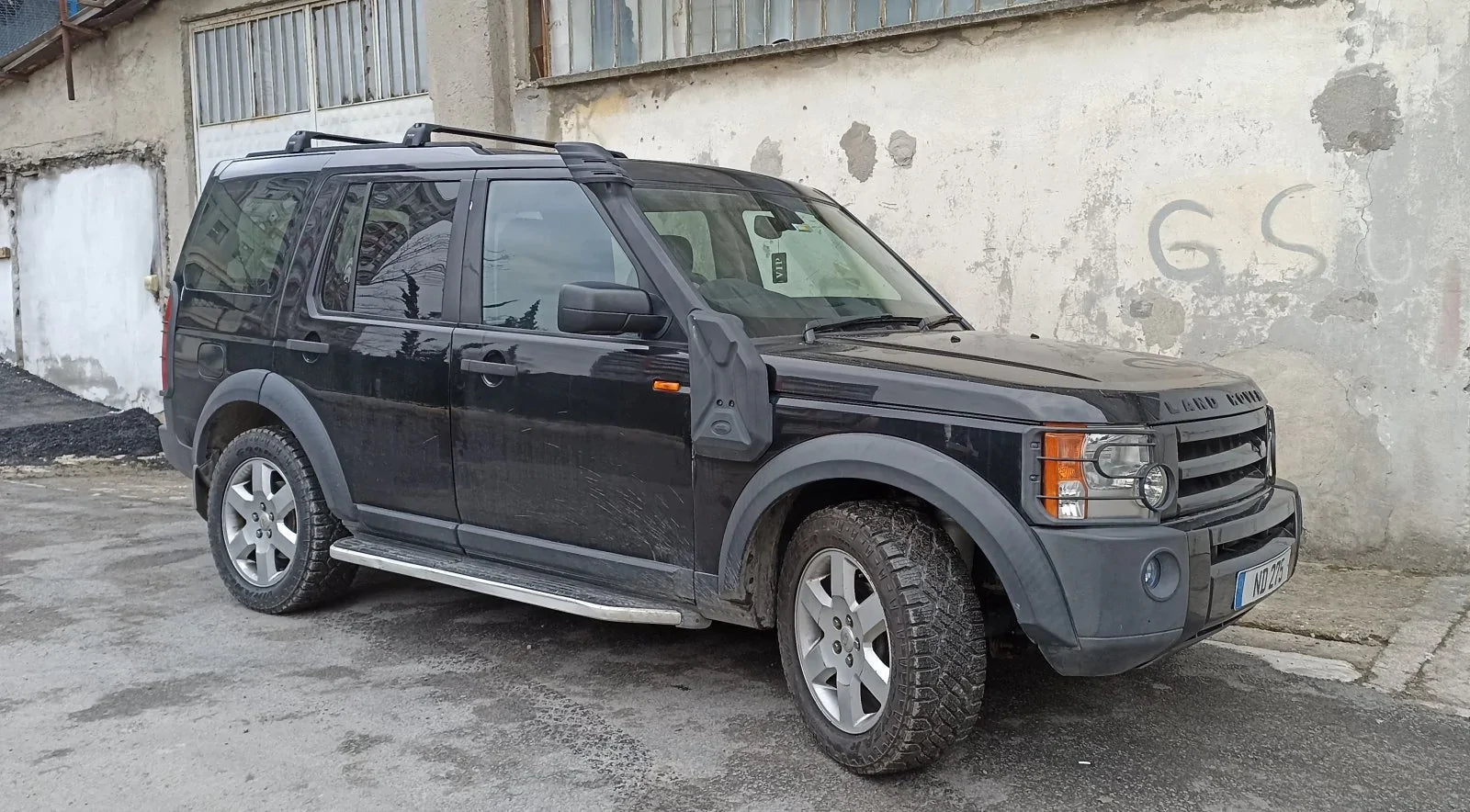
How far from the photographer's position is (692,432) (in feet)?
12.4

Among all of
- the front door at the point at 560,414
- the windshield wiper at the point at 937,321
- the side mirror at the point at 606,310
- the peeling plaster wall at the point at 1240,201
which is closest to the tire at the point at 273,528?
the front door at the point at 560,414

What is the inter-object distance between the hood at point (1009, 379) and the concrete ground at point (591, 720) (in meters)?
1.07

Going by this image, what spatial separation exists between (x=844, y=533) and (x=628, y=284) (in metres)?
1.16

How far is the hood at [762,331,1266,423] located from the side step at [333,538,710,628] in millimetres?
879

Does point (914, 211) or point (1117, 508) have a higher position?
point (914, 211)

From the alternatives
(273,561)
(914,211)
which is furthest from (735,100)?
(273,561)

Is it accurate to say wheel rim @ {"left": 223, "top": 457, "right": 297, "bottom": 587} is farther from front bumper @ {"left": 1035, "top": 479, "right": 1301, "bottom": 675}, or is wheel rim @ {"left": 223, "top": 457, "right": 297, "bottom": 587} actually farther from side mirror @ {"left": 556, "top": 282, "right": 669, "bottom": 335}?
front bumper @ {"left": 1035, "top": 479, "right": 1301, "bottom": 675}

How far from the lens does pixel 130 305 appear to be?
37.7ft

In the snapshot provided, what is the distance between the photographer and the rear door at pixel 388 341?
14.9 feet

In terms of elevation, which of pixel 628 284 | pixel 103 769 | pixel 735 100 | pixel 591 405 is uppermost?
pixel 735 100

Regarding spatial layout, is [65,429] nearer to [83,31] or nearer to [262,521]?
[83,31]

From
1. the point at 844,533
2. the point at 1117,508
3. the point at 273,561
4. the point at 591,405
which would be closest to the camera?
the point at 1117,508

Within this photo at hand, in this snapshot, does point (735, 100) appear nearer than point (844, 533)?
No

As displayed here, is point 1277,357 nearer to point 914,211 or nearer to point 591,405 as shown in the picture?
point 914,211
